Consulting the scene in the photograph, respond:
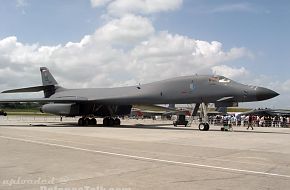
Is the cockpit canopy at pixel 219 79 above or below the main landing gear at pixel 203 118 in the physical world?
A: above

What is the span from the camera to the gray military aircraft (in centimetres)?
2158

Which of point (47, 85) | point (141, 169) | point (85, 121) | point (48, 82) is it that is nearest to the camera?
point (141, 169)

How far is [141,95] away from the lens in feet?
84.2

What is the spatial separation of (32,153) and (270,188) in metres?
6.75

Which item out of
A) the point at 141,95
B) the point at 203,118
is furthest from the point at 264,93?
the point at 141,95

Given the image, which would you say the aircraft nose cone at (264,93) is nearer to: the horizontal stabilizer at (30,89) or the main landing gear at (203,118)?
the main landing gear at (203,118)

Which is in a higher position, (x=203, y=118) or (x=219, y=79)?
(x=219, y=79)

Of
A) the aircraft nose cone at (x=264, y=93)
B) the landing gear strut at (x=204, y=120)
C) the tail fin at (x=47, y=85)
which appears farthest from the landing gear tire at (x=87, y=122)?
the aircraft nose cone at (x=264, y=93)

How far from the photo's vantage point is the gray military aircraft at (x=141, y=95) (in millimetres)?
21578

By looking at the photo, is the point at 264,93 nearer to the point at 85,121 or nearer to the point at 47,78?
the point at 85,121

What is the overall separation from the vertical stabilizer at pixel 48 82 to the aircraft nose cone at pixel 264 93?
21.9 m

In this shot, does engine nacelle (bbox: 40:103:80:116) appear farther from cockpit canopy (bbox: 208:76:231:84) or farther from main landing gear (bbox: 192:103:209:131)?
cockpit canopy (bbox: 208:76:231:84)

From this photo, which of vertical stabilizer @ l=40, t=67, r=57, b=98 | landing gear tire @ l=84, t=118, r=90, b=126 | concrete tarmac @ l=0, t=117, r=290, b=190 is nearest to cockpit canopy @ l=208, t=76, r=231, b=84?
concrete tarmac @ l=0, t=117, r=290, b=190

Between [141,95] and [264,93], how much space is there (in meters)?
8.87
